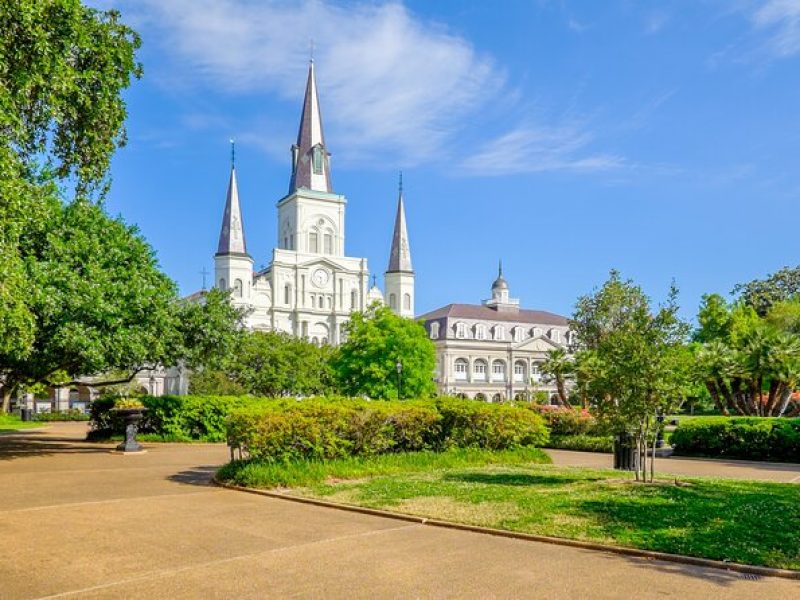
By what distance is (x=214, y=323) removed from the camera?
919 inches

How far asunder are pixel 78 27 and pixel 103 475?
8870 millimetres

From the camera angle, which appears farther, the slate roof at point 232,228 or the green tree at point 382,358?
the slate roof at point 232,228

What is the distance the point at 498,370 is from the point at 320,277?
26.6 metres

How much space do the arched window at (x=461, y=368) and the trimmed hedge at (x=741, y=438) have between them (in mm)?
68725

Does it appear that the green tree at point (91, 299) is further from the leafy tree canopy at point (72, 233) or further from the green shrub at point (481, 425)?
the green shrub at point (481, 425)

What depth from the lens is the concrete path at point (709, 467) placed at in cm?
1635

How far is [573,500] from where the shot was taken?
10.7 meters

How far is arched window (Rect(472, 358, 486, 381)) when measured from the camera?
92188 mm

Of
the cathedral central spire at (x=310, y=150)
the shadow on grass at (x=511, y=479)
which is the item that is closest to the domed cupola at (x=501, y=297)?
the cathedral central spire at (x=310, y=150)

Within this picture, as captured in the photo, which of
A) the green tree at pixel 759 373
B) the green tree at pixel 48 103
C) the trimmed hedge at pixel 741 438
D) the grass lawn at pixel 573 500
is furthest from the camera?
Result: the green tree at pixel 759 373

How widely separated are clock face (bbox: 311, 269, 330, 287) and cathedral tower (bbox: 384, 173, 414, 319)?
30.8ft

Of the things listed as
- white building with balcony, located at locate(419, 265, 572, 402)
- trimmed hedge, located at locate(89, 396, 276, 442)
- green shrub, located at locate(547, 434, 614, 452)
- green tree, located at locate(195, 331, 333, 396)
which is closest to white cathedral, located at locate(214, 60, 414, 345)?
white building with balcony, located at locate(419, 265, 572, 402)

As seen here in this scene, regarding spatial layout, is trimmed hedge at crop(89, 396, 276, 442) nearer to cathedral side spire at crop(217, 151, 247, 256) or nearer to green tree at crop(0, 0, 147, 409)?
green tree at crop(0, 0, 147, 409)

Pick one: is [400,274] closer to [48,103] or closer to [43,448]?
[43,448]
